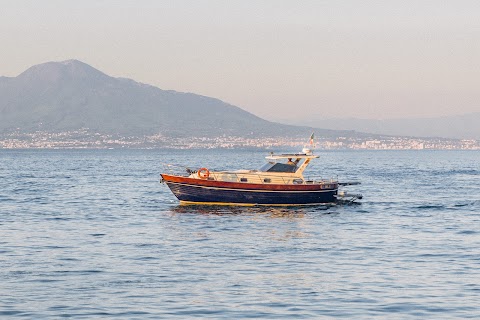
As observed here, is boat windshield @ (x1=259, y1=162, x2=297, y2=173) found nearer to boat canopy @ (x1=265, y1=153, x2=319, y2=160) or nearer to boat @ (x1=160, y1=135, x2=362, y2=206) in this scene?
boat @ (x1=160, y1=135, x2=362, y2=206)

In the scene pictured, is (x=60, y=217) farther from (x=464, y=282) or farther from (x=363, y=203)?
(x=464, y=282)

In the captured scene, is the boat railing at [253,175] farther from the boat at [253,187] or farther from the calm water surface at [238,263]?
the calm water surface at [238,263]

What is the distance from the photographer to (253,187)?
55.9 meters

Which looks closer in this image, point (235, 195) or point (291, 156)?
point (235, 195)

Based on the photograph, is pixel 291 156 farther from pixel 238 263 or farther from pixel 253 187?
pixel 238 263

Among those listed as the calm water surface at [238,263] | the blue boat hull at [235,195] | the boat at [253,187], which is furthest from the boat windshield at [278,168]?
the calm water surface at [238,263]

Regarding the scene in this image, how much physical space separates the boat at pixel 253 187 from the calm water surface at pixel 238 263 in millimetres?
933

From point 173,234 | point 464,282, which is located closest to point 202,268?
point 464,282

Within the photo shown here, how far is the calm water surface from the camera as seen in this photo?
24.5 metres

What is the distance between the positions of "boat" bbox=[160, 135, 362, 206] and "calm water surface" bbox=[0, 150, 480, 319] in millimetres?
933

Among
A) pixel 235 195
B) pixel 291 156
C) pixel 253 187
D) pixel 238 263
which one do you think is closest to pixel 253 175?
pixel 253 187

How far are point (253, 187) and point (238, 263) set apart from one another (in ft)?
78.3

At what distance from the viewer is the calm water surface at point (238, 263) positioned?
24516 mm

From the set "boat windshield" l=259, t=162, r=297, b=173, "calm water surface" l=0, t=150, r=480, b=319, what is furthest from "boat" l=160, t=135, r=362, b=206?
"calm water surface" l=0, t=150, r=480, b=319
